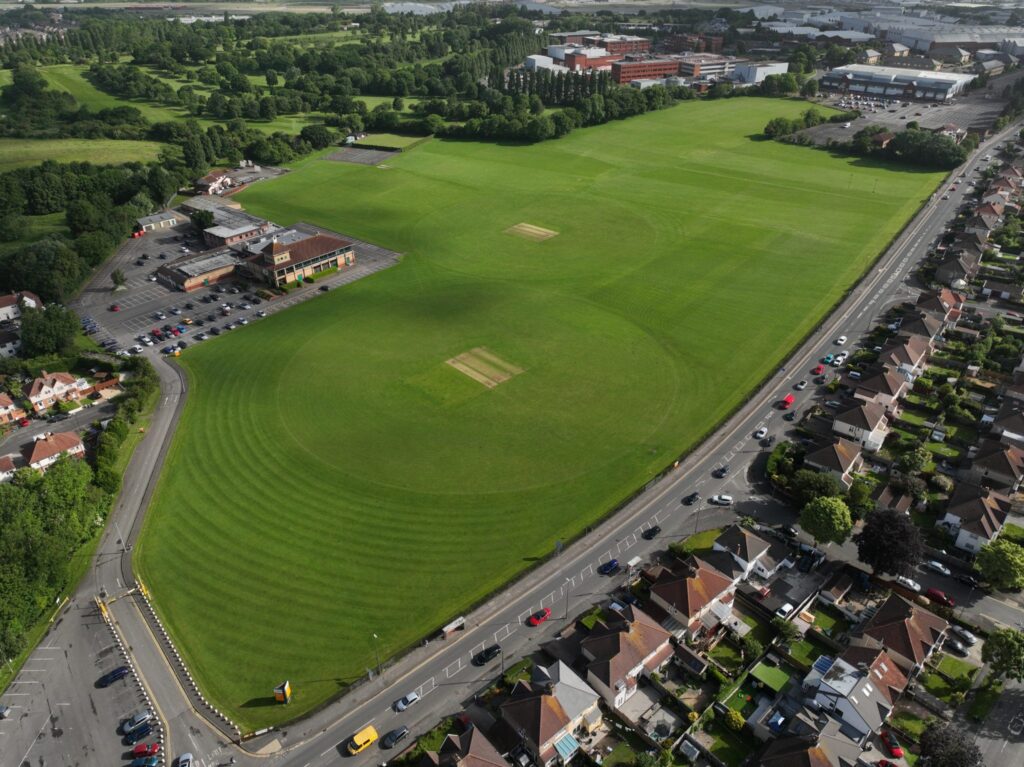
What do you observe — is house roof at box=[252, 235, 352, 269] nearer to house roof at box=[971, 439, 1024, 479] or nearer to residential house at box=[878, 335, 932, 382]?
residential house at box=[878, 335, 932, 382]

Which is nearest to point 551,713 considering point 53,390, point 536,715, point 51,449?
point 536,715

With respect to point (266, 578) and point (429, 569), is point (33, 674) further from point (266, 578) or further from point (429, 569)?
point (429, 569)

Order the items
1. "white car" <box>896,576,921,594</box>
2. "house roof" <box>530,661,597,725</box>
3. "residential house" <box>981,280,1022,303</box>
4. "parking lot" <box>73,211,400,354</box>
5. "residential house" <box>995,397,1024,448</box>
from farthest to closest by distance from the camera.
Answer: "residential house" <box>981,280,1022,303</box>
"parking lot" <box>73,211,400,354</box>
"residential house" <box>995,397,1024,448</box>
"white car" <box>896,576,921,594</box>
"house roof" <box>530,661,597,725</box>

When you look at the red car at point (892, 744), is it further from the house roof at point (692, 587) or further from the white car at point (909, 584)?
the white car at point (909, 584)

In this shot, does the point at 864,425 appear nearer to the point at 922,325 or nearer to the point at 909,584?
the point at 909,584

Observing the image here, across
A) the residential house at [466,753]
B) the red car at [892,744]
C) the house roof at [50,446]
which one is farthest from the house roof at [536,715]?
the house roof at [50,446]

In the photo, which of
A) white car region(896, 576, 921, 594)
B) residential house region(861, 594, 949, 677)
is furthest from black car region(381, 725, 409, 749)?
white car region(896, 576, 921, 594)
